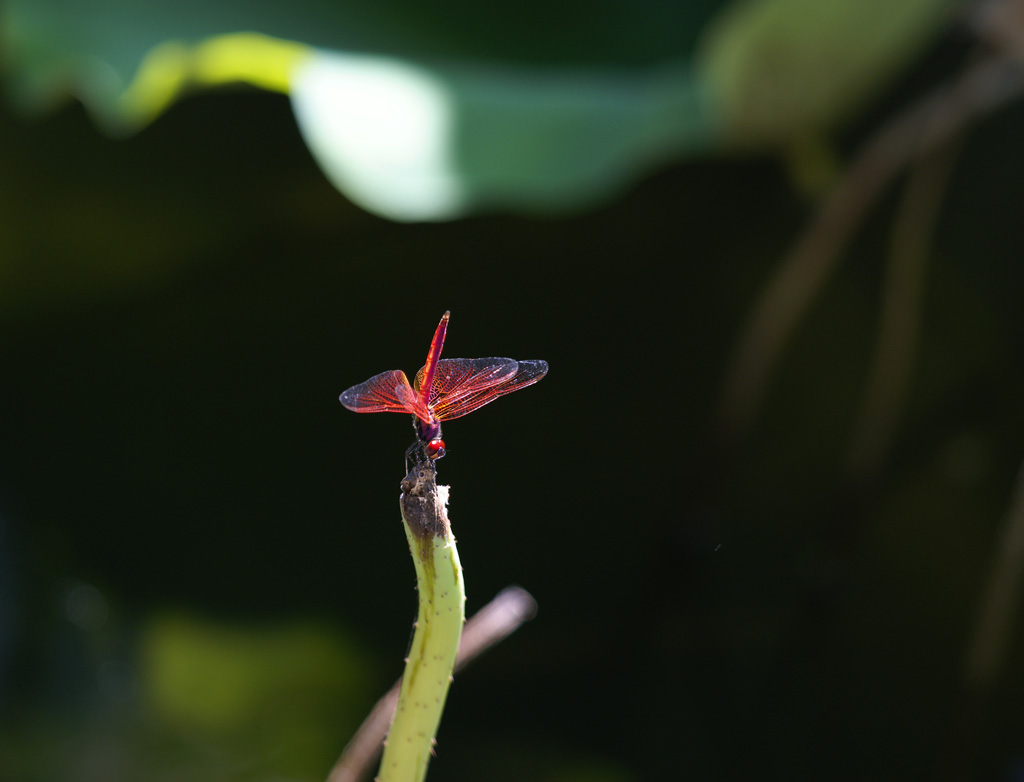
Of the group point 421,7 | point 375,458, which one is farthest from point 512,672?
point 421,7

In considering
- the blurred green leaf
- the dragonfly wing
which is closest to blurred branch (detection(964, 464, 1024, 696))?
the blurred green leaf

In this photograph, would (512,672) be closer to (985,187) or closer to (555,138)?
(555,138)

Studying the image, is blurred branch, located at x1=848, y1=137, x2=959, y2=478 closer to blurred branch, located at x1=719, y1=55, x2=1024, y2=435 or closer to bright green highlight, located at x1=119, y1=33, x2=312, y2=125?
blurred branch, located at x1=719, y1=55, x2=1024, y2=435

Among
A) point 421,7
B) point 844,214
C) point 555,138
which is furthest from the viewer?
point 421,7

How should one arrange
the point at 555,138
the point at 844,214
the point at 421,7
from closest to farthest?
the point at 555,138, the point at 844,214, the point at 421,7

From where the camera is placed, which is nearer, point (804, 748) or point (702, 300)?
point (804, 748)

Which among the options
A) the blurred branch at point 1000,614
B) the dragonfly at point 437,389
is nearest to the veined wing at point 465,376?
the dragonfly at point 437,389

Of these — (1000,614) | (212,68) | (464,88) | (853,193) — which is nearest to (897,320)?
(853,193)
